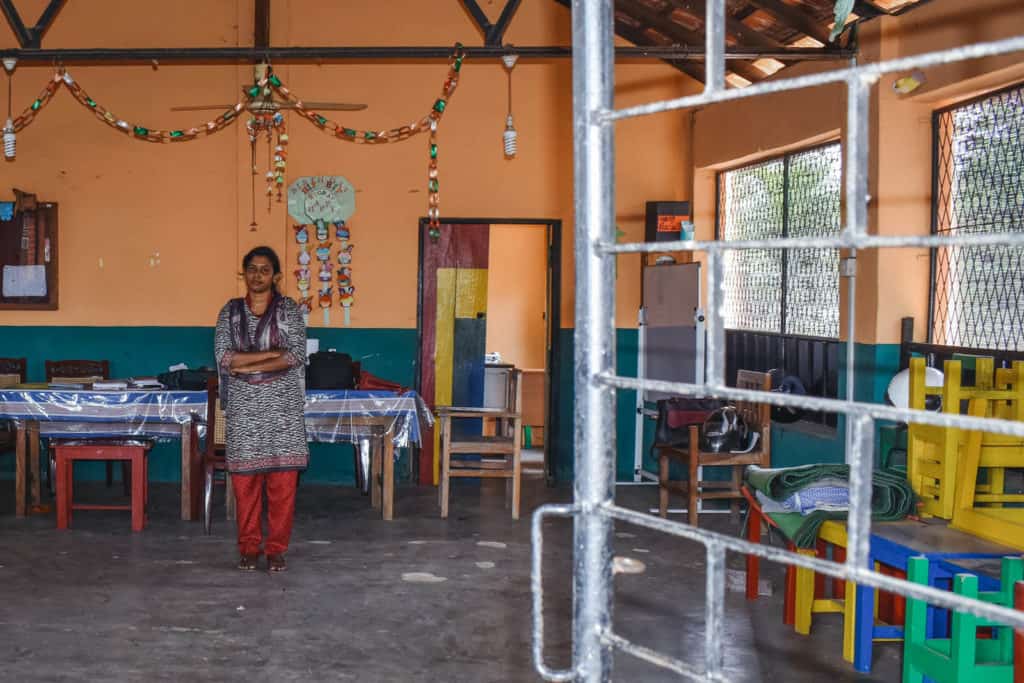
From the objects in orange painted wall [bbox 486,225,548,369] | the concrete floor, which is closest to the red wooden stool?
the concrete floor

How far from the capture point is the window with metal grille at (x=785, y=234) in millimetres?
6887

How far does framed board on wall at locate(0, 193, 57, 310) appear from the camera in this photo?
821cm

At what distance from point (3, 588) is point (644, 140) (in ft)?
17.7

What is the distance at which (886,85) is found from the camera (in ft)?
19.5

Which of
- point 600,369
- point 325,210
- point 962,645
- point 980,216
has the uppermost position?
point 325,210

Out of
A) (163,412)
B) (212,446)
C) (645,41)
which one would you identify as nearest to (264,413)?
(212,446)

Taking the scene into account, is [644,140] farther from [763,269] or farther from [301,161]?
[301,161]

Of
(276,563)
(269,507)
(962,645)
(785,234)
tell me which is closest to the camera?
(962,645)

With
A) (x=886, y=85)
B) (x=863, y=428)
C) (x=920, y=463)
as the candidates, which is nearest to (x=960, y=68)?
(x=886, y=85)

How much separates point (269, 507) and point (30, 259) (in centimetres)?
402

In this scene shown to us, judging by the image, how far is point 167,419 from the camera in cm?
676

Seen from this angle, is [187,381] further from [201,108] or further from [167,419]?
[201,108]

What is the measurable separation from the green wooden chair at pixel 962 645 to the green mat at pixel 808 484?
1.65 feet

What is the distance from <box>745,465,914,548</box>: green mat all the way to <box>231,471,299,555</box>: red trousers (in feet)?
7.21
